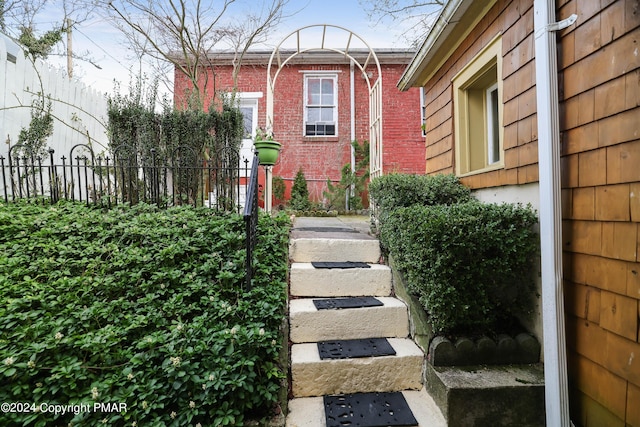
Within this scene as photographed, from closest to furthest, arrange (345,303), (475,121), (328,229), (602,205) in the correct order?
(602,205), (345,303), (475,121), (328,229)

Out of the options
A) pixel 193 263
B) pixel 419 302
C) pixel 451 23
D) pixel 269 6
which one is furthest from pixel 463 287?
pixel 269 6

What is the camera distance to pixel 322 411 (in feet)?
6.66

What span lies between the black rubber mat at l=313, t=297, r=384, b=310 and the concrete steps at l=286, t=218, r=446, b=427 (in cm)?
3

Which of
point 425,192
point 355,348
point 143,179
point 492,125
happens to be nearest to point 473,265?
point 355,348

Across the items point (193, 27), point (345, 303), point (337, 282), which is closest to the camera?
point (345, 303)

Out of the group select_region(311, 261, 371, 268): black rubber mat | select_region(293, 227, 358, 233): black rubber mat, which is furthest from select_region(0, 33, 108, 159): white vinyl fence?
select_region(311, 261, 371, 268): black rubber mat

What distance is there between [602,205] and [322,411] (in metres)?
2.00

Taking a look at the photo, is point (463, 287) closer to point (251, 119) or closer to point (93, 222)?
point (93, 222)

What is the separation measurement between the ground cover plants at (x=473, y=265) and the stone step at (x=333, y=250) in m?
1.06

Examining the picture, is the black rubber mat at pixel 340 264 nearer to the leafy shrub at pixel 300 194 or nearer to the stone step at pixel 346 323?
the stone step at pixel 346 323

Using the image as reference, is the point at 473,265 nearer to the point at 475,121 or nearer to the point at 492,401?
the point at 492,401

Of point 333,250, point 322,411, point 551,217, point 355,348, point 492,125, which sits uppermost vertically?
point 492,125

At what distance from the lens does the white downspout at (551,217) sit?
1.83m

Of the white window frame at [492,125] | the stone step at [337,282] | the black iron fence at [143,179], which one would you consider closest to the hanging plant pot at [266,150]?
the black iron fence at [143,179]
